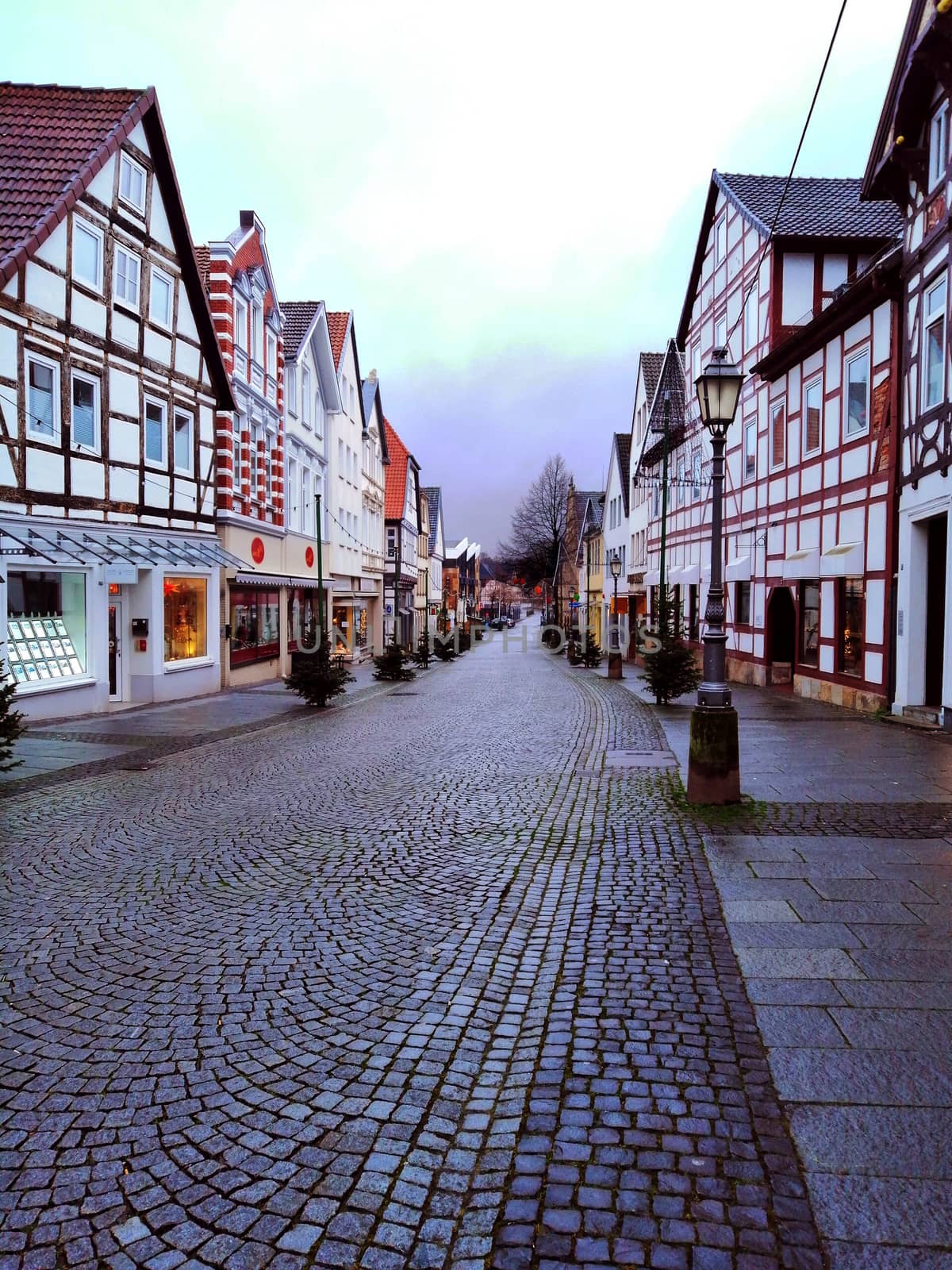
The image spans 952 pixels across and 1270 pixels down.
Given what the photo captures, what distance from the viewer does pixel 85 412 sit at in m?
16.6

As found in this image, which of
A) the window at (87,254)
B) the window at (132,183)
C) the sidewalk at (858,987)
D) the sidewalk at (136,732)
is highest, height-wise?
the window at (132,183)

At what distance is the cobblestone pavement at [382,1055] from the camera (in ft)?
9.19

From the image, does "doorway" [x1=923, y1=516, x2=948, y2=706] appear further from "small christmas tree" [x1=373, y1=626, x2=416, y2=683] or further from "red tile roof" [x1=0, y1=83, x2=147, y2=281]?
"small christmas tree" [x1=373, y1=626, x2=416, y2=683]

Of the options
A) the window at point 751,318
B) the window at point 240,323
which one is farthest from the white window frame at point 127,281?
the window at point 751,318

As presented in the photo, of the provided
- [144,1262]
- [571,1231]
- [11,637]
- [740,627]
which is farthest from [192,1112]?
[740,627]

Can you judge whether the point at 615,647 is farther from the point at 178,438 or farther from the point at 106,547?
the point at 106,547

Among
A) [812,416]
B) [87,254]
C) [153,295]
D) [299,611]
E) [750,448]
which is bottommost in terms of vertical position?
[299,611]

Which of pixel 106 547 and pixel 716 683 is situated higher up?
pixel 106 547

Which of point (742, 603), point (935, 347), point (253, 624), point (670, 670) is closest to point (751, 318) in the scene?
point (742, 603)

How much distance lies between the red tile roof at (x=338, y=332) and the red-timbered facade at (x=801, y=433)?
13.3m

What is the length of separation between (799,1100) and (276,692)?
794 inches

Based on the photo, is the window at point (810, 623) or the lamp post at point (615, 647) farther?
the lamp post at point (615, 647)

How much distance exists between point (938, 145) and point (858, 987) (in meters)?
14.1

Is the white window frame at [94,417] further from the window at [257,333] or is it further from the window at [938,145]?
the window at [938,145]
